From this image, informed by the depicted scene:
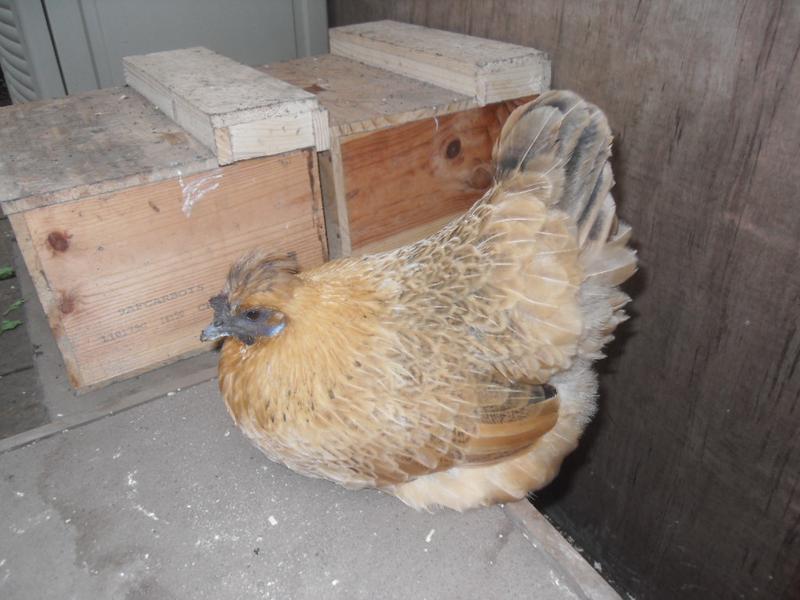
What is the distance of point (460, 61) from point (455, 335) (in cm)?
92

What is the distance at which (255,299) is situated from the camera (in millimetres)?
1353

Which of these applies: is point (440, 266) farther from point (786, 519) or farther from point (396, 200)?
point (786, 519)

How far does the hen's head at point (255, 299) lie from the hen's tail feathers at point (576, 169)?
60 centimetres

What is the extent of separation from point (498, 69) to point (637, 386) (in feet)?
3.81

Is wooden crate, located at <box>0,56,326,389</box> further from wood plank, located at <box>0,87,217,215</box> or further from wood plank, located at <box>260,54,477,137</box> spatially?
wood plank, located at <box>260,54,477,137</box>

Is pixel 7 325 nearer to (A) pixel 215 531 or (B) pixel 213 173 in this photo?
(B) pixel 213 173

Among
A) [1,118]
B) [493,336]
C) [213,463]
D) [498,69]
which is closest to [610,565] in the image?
[493,336]

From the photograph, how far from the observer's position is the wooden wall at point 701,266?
4.77ft

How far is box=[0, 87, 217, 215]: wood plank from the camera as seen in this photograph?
1.41 meters

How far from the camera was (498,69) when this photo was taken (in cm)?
180

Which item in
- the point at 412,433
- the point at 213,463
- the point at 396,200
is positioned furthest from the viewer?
the point at 396,200

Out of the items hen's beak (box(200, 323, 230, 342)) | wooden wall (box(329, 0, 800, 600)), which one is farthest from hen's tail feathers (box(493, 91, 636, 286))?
hen's beak (box(200, 323, 230, 342))

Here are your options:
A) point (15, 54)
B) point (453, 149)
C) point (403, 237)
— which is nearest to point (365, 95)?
point (453, 149)

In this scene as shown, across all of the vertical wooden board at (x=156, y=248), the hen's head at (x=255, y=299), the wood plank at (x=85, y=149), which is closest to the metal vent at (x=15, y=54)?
the wood plank at (x=85, y=149)
